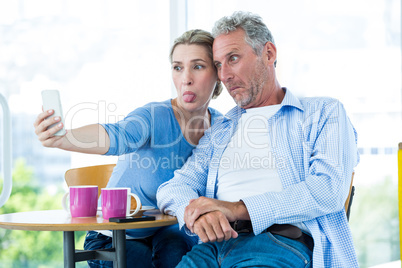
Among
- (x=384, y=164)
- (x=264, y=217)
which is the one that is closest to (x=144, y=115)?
(x=264, y=217)

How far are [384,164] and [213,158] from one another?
1.67 metres

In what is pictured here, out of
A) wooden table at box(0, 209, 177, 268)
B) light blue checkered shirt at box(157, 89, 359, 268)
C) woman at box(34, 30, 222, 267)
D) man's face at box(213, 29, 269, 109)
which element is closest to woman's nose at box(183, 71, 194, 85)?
woman at box(34, 30, 222, 267)

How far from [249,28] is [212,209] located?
74cm

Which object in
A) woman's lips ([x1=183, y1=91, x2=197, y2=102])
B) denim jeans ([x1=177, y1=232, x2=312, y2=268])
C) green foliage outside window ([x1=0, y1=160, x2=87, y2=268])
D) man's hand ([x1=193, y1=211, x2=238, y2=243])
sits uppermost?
woman's lips ([x1=183, y1=91, x2=197, y2=102])

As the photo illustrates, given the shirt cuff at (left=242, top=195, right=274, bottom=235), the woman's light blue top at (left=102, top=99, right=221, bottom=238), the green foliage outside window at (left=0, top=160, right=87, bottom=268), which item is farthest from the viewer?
the green foliage outside window at (left=0, top=160, right=87, bottom=268)

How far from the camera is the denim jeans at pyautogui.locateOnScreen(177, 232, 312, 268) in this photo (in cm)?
129

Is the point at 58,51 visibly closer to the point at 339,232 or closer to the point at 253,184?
the point at 253,184

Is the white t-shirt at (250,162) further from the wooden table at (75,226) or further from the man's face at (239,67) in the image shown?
the wooden table at (75,226)

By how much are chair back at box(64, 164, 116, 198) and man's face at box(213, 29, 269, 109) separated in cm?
67

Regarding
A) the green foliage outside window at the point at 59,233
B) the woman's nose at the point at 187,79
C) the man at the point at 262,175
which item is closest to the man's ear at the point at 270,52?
the man at the point at 262,175

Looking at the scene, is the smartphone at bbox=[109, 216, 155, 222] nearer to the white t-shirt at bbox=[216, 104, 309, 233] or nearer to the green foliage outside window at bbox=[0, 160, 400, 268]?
the white t-shirt at bbox=[216, 104, 309, 233]

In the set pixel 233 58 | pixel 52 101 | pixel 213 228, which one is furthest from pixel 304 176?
pixel 52 101

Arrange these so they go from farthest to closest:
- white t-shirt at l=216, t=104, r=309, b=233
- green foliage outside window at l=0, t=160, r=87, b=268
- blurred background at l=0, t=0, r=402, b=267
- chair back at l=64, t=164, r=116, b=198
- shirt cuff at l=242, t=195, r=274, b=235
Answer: green foliage outside window at l=0, t=160, r=87, b=268 → blurred background at l=0, t=0, r=402, b=267 → chair back at l=64, t=164, r=116, b=198 → white t-shirt at l=216, t=104, r=309, b=233 → shirt cuff at l=242, t=195, r=274, b=235

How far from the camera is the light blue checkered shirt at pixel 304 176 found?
135 centimetres
